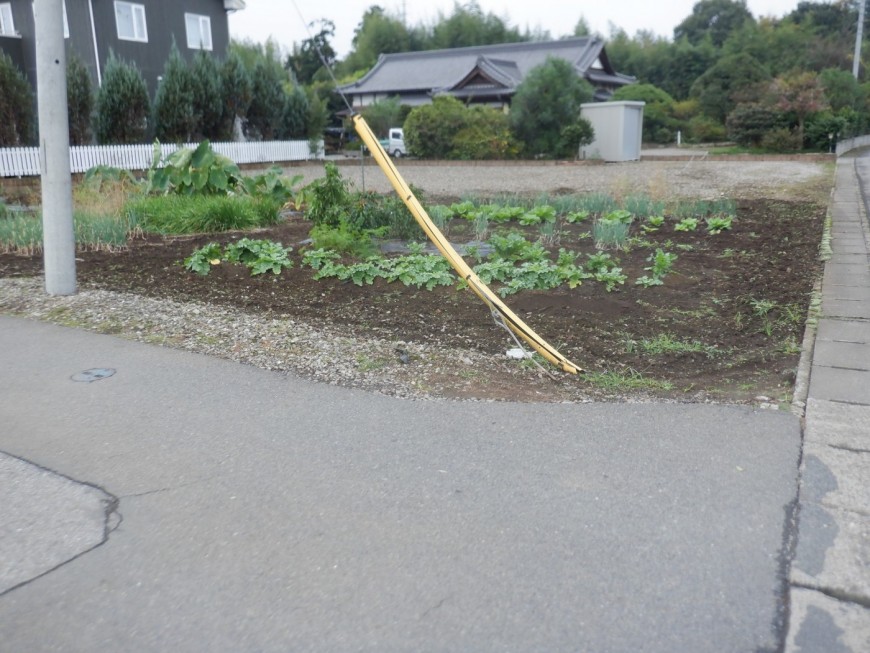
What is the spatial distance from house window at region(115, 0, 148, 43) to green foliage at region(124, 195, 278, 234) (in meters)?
19.4

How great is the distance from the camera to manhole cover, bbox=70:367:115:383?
5402 mm

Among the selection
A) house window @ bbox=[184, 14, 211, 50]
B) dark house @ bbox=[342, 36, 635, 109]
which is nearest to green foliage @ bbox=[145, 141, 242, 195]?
house window @ bbox=[184, 14, 211, 50]

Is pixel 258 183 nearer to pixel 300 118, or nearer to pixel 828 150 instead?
pixel 300 118

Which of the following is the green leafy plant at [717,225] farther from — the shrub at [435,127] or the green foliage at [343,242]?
the shrub at [435,127]

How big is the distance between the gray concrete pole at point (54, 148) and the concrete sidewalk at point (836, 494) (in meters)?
6.41

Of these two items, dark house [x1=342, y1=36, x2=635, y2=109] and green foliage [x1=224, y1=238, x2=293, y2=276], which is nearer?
green foliage [x1=224, y1=238, x2=293, y2=276]

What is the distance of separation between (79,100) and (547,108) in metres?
14.8

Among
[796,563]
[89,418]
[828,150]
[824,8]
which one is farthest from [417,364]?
[824,8]

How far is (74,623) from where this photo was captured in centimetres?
285

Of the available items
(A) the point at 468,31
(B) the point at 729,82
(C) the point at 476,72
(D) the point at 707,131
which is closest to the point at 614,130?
(D) the point at 707,131

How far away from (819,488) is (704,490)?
1.74 feet

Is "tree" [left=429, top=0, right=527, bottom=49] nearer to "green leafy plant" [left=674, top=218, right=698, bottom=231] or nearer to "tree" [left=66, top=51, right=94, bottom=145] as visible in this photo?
"tree" [left=66, top=51, right=94, bottom=145]

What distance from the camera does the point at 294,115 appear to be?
3009cm

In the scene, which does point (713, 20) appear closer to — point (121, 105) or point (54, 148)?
Result: point (121, 105)
